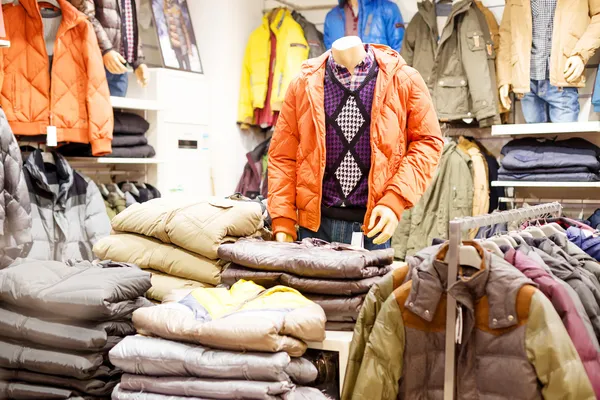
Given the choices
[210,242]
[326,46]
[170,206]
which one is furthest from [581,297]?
[326,46]

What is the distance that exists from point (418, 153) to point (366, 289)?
2.07 feet

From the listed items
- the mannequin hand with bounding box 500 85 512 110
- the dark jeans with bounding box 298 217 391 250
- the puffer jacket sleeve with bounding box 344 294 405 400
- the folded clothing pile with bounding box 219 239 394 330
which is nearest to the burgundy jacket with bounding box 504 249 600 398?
the puffer jacket sleeve with bounding box 344 294 405 400

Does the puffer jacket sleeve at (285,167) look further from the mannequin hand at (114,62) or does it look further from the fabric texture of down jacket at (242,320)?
the mannequin hand at (114,62)

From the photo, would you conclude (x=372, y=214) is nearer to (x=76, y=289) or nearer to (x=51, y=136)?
(x=76, y=289)

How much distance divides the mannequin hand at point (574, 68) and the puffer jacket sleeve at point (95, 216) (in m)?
2.85

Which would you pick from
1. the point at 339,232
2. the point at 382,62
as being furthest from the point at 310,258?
the point at 382,62

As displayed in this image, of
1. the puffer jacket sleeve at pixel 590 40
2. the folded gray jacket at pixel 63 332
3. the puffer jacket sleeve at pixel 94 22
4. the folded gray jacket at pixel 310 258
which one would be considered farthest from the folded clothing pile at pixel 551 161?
the folded gray jacket at pixel 63 332

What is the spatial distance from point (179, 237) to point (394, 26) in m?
3.37

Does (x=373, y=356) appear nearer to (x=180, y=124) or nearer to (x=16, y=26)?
(x=16, y=26)

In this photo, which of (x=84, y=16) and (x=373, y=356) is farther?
(x=84, y=16)

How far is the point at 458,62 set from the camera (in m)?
4.75

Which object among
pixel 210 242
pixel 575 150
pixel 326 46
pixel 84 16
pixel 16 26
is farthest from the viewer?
pixel 326 46

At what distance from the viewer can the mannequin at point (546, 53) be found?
167 inches

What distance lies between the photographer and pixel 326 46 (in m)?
5.33
